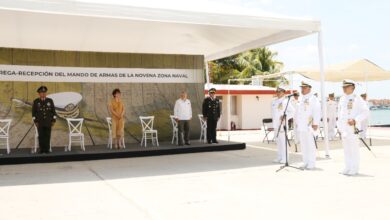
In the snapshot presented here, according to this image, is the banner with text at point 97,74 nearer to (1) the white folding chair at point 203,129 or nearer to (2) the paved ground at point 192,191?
(1) the white folding chair at point 203,129

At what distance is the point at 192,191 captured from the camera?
5996 mm

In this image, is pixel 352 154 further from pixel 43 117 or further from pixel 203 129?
pixel 43 117

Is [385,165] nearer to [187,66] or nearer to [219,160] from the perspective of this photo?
[219,160]

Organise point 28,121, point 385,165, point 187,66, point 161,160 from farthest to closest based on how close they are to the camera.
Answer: point 187,66
point 28,121
point 161,160
point 385,165

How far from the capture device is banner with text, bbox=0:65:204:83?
11531 mm

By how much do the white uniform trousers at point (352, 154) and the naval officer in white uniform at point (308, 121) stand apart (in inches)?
31.1

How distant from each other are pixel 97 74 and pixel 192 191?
7.31m

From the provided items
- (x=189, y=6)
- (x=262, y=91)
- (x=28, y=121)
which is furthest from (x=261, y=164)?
(x=262, y=91)

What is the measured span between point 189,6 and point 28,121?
575 cm

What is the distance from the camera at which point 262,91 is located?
842 inches

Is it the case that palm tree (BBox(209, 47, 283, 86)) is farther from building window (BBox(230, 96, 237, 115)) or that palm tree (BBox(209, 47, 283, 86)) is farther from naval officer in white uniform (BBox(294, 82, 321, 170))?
naval officer in white uniform (BBox(294, 82, 321, 170))

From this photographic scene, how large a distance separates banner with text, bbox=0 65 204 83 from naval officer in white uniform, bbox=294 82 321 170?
6044mm

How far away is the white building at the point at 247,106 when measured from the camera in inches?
834

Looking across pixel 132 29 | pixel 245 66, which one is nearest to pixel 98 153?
pixel 132 29
